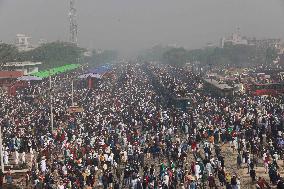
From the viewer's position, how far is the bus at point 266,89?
54844mm

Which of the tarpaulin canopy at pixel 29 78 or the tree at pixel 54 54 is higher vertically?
the tree at pixel 54 54

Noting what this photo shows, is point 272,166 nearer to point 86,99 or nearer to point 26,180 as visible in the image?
point 26,180

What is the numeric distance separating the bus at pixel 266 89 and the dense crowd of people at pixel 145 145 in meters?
9.04

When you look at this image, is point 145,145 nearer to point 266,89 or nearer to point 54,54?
point 266,89

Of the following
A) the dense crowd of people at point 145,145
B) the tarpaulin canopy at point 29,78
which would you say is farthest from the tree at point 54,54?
the dense crowd of people at point 145,145

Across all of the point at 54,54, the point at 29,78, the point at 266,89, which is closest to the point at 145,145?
the point at 266,89

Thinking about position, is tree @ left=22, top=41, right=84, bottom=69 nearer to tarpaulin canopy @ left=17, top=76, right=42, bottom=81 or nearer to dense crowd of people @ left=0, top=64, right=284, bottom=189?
tarpaulin canopy @ left=17, top=76, right=42, bottom=81

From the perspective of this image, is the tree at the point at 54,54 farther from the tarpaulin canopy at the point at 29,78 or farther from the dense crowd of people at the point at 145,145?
the dense crowd of people at the point at 145,145

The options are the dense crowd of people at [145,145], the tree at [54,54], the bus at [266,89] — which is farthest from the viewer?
the tree at [54,54]

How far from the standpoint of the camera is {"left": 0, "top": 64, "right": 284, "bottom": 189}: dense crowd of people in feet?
72.8

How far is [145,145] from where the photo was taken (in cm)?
2808

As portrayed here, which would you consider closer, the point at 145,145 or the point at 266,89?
the point at 145,145

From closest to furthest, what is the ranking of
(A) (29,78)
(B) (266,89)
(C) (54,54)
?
1. (B) (266,89)
2. (A) (29,78)
3. (C) (54,54)

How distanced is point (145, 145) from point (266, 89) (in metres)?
32.3
